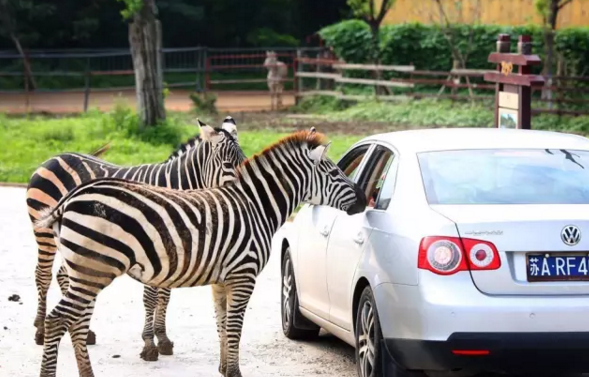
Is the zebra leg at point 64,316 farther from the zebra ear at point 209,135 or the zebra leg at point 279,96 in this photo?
the zebra leg at point 279,96

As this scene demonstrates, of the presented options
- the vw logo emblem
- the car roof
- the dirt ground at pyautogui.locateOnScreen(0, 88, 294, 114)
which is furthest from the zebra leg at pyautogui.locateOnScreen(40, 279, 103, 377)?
the dirt ground at pyautogui.locateOnScreen(0, 88, 294, 114)

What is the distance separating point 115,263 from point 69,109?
2587 cm

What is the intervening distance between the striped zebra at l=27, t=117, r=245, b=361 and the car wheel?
193cm

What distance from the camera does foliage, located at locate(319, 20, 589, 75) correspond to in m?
34.8

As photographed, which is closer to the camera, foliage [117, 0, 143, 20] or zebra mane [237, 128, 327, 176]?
zebra mane [237, 128, 327, 176]

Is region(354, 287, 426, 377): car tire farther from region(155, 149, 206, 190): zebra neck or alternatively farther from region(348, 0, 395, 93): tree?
region(348, 0, 395, 93): tree

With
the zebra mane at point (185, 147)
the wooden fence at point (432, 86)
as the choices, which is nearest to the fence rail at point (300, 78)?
the wooden fence at point (432, 86)

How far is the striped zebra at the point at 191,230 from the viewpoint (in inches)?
292

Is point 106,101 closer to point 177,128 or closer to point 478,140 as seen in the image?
point 177,128

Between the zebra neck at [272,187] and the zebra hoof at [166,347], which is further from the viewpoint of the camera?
the zebra hoof at [166,347]

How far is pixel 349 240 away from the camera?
781 centimetres

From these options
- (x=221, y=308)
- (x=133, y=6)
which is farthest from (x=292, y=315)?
(x=133, y=6)

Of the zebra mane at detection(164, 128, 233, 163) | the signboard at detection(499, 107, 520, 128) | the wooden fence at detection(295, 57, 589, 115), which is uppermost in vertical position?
the zebra mane at detection(164, 128, 233, 163)

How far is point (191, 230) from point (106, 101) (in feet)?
94.2
